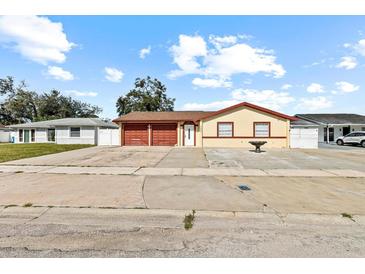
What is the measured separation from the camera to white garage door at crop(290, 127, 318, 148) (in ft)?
75.0

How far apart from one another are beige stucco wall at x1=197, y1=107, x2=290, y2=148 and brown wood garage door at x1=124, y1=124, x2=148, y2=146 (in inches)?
249

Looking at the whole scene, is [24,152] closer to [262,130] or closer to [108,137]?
[108,137]

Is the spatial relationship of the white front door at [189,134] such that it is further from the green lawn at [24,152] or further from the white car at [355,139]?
the white car at [355,139]

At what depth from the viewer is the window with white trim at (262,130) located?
2298 cm

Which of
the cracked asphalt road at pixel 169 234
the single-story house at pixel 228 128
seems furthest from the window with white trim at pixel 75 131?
the cracked asphalt road at pixel 169 234

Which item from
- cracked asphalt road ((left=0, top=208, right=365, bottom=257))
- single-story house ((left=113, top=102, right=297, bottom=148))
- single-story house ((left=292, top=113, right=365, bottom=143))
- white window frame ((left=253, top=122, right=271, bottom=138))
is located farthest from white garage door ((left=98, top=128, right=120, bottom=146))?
single-story house ((left=292, top=113, right=365, bottom=143))

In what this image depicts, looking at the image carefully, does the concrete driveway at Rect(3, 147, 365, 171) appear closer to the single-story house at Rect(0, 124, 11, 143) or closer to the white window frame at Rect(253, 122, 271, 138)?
the white window frame at Rect(253, 122, 271, 138)

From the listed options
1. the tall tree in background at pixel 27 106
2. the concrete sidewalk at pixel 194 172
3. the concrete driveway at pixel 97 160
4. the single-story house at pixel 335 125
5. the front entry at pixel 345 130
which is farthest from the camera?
the tall tree in background at pixel 27 106

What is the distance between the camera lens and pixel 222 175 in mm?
8898

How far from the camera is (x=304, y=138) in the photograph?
75.5ft

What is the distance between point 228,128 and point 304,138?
7.18 meters

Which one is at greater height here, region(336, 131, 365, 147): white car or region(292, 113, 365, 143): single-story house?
region(292, 113, 365, 143): single-story house
